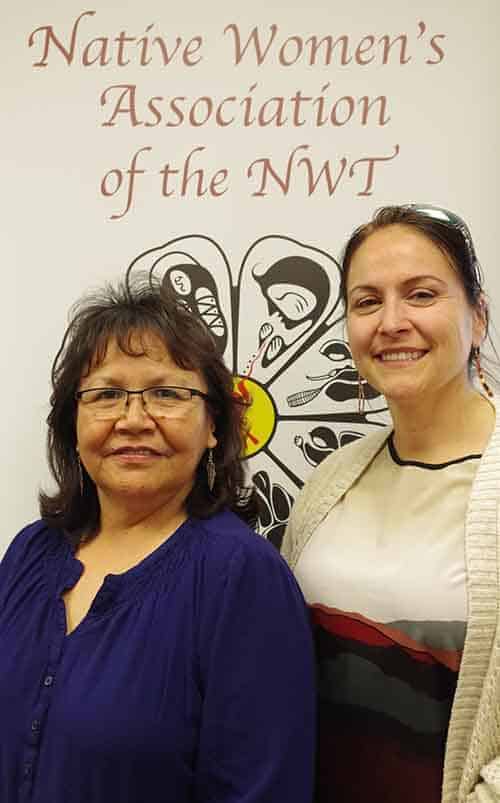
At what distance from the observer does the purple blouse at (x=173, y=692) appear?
1139mm

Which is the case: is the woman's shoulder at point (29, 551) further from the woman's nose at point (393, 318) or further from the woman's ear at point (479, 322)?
the woman's ear at point (479, 322)

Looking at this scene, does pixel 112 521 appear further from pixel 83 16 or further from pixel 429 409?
pixel 83 16

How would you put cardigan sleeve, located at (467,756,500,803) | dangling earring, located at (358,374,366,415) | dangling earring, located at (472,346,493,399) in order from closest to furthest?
cardigan sleeve, located at (467,756,500,803), dangling earring, located at (472,346,493,399), dangling earring, located at (358,374,366,415)

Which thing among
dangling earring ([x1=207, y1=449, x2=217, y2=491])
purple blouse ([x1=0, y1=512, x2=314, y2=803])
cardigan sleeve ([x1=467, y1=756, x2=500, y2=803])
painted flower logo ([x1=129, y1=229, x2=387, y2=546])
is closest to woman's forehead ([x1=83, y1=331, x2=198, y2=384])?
dangling earring ([x1=207, y1=449, x2=217, y2=491])

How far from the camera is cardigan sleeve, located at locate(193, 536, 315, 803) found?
3.77 feet

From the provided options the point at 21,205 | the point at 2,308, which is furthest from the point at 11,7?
the point at 2,308

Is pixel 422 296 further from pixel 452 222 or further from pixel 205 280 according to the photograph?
pixel 205 280

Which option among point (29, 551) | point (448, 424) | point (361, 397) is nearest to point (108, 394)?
point (29, 551)

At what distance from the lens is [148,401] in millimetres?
1289

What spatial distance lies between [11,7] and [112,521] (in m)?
1.20

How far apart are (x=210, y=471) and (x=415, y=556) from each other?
1.17 ft

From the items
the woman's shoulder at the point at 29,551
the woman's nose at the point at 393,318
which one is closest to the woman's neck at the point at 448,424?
the woman's nose at the point at 393,318

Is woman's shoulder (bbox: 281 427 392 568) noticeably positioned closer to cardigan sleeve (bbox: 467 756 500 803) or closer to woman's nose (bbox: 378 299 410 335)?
Answer: woman's nose (bbox: 378 299 410 335)

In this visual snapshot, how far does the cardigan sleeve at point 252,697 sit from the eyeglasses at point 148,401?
0.25m
